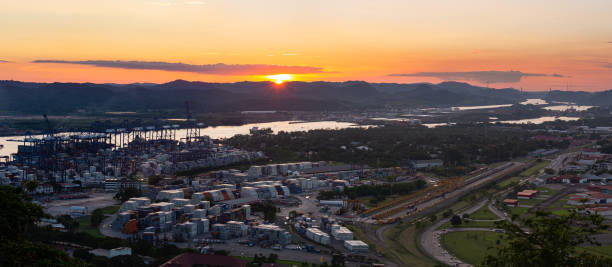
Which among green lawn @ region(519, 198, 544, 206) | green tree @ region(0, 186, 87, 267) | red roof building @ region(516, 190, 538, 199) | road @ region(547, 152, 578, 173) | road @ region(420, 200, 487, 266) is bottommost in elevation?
road @ region(420, 200, 487, 266)

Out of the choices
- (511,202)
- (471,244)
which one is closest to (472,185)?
(511,202)

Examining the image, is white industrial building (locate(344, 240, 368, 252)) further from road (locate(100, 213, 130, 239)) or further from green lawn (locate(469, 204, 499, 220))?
road (locate(100, 213, 130, 239))

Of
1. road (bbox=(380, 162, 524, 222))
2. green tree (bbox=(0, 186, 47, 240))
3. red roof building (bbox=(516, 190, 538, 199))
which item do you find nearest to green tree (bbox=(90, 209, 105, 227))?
green tree (bbox=(0, 186, 47, 240))

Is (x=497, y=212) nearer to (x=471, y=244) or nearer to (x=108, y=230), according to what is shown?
(x=471, y=244)

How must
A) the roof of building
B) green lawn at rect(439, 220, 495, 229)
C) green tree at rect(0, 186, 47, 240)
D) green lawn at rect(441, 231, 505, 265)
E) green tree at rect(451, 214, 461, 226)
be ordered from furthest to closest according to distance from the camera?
green tree at rect(451, 214, 461, 226) < green lawn at rect(439, 220, 495, 229) < green lawn at rect(441, 231, 505, 265) < the roof of building < green tree at rect(0, 186, 47, 240)

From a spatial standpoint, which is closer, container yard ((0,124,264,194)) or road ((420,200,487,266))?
road ((420,200,487,266))

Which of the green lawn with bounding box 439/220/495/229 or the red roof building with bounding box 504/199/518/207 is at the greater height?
the red roof building with bounding box 504/199/518/207

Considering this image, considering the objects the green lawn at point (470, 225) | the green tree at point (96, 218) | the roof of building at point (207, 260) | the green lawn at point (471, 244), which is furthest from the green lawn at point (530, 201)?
the green tree at point (96, 218)
